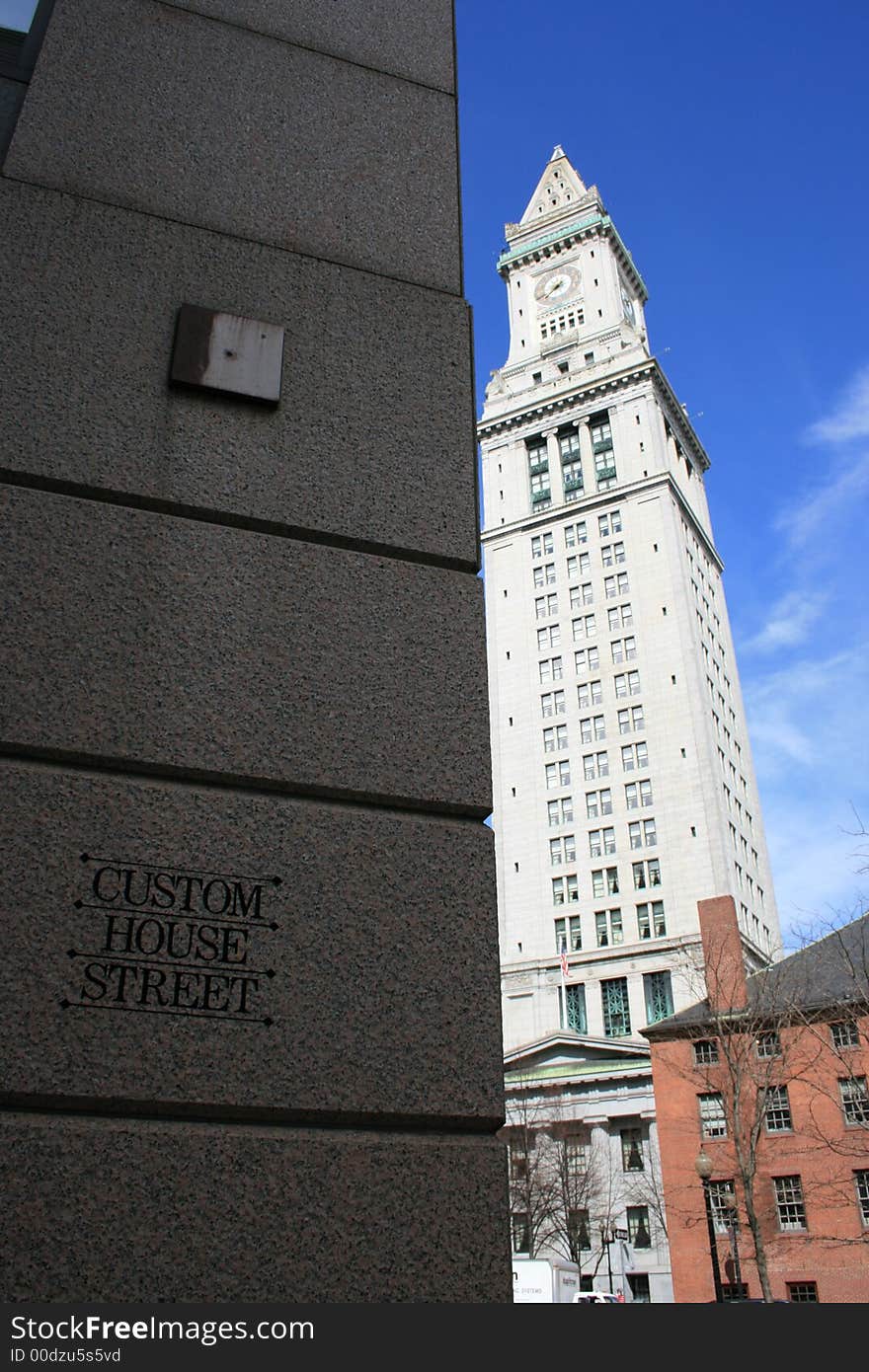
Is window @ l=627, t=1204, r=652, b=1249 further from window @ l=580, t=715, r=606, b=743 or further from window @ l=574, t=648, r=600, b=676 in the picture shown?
window @ l=574, t=648, r=600, b=676

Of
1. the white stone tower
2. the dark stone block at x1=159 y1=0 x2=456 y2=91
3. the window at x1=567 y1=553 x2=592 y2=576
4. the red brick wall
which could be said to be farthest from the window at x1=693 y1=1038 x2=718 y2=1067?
the dark stone block at x1=159 y1=0 x2=456 y2=91

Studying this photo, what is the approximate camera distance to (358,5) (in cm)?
545

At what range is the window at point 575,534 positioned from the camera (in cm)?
8531

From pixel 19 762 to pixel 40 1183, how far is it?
1188mm

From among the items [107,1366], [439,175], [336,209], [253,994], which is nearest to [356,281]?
[336,209]

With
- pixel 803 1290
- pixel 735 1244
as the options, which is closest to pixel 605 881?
pixel 803 1290

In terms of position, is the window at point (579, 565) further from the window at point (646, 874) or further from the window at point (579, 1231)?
the window at point (579, 1231)

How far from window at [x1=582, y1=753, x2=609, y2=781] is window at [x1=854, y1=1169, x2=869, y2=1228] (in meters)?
37.1

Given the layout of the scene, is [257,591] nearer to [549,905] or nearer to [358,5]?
[358,5]

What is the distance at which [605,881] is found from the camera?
72312 millimetres

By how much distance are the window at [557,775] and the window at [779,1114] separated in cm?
3455

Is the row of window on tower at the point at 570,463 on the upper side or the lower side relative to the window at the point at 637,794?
upper

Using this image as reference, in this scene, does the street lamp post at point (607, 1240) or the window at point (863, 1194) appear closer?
the window at point (863, 1194)

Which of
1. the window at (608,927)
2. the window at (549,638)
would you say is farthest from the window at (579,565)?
the window at (608,927)
